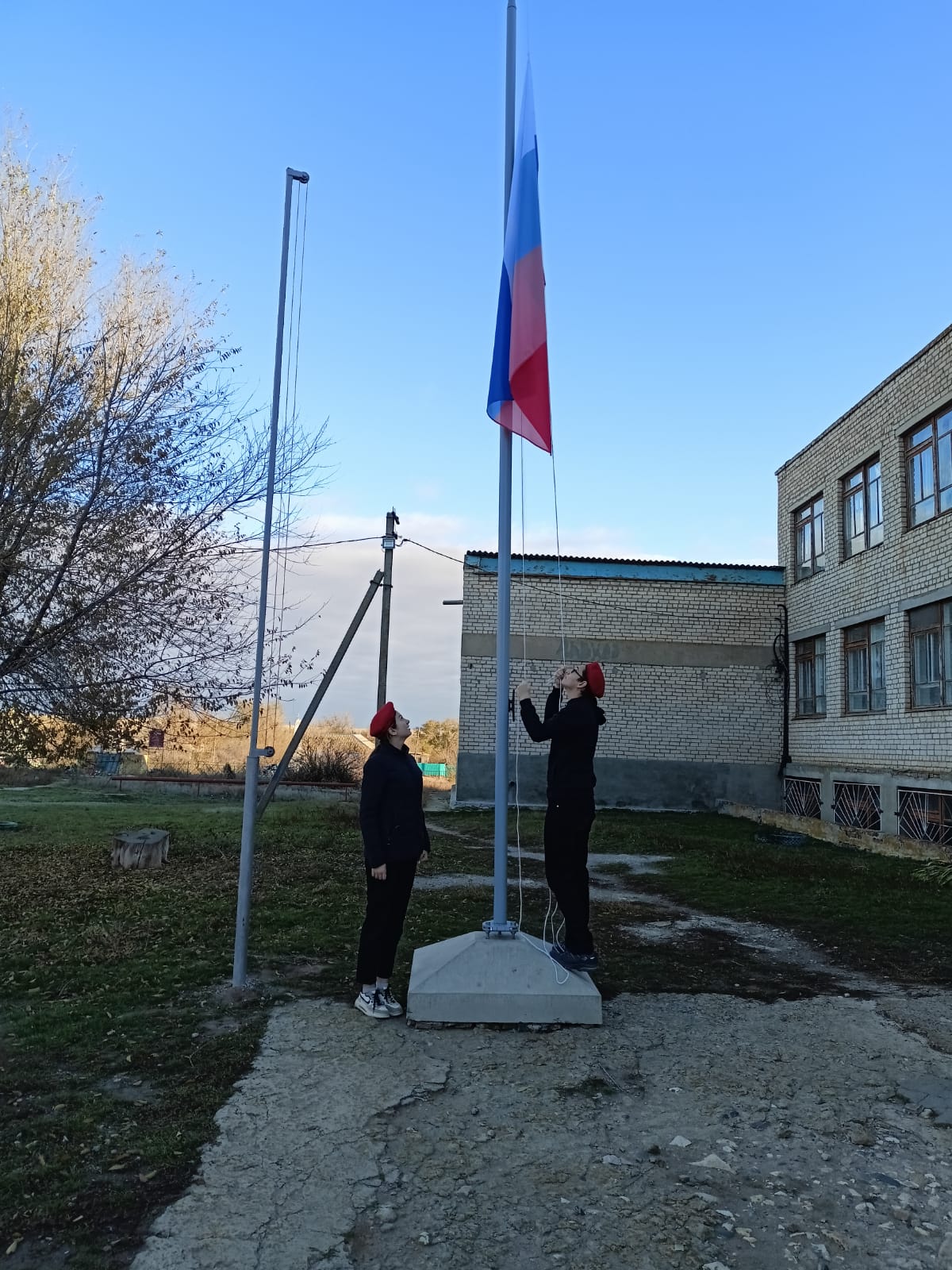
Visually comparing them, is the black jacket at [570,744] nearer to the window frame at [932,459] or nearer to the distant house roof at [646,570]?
the window frame at [932,459]

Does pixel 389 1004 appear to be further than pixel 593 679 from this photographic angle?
No

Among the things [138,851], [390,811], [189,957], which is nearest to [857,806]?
[138,851]

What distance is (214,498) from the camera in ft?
36.4

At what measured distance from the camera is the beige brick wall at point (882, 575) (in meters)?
15.7

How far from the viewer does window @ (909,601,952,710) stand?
15.5 m

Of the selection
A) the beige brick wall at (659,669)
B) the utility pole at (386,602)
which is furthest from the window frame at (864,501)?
the utility pole at (386,602)

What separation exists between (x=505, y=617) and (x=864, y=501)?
49.7 ft

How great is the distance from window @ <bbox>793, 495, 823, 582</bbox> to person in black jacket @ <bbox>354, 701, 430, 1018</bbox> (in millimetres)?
17393

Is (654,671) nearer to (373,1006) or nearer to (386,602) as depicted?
(386,602)

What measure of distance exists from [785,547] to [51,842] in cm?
1712

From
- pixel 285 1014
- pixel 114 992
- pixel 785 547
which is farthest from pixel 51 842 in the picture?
pixel 785 547

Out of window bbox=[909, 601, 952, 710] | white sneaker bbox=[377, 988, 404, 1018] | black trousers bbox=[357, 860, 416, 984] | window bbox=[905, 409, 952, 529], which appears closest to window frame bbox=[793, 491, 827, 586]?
window bbox=[905, 409, 952, 529]

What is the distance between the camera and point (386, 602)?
14.9 m

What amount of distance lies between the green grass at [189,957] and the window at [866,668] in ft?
13.0
